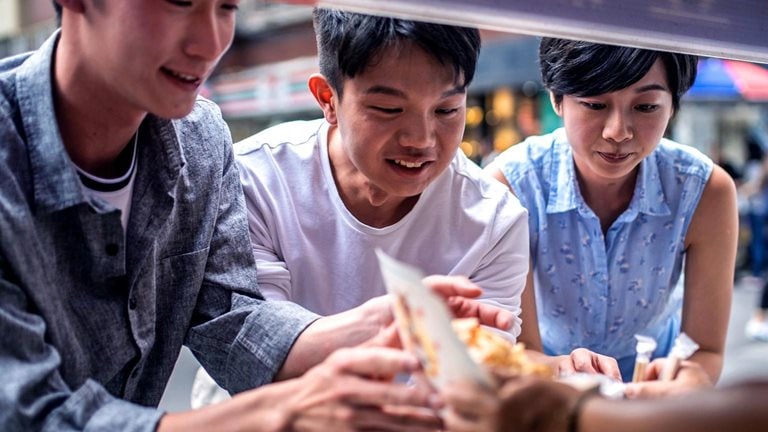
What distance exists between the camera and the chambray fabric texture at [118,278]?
1.05 meters

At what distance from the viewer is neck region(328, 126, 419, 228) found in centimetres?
166

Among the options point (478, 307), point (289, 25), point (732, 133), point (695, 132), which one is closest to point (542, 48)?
point (478, 307)

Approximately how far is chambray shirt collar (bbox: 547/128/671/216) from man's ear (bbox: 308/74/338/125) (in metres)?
0.64

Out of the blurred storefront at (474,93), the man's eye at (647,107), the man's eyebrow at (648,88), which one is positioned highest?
the man's eyebrow at (648,88)

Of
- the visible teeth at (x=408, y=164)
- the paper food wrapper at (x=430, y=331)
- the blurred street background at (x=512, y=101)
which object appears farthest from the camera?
the blurred street background at (x=512, y=101)

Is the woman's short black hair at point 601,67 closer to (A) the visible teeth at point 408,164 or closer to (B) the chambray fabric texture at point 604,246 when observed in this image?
(B) the chambray fabric texture at point 604,246

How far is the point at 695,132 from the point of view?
9.63 meters

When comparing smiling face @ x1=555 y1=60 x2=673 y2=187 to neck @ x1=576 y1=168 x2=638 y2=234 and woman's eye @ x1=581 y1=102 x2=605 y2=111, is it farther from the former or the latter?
neck @ x1=576 y1=168 x2=638 y2=234

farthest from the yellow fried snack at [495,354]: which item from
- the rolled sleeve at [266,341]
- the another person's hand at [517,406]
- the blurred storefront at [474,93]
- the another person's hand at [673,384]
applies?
the blurred storefront at [474,93]

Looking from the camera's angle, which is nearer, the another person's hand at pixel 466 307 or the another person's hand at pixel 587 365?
the another person's hand at pixel 466 307

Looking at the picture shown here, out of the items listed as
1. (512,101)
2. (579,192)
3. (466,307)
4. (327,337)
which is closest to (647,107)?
(579,192)

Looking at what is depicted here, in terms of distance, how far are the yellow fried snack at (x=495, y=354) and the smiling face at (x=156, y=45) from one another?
0.50 meters

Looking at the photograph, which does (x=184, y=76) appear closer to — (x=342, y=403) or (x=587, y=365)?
(x=342, y=403)

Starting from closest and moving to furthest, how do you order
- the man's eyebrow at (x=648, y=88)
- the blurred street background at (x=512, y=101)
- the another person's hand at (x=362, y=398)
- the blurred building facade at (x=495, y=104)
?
the another person's hand at (x=362, y=398)
the man's eyebrow at (x=648, y=88)
the blurred street background at (x=512, y=101)
the blurred building facade at (x=495, y=104)
